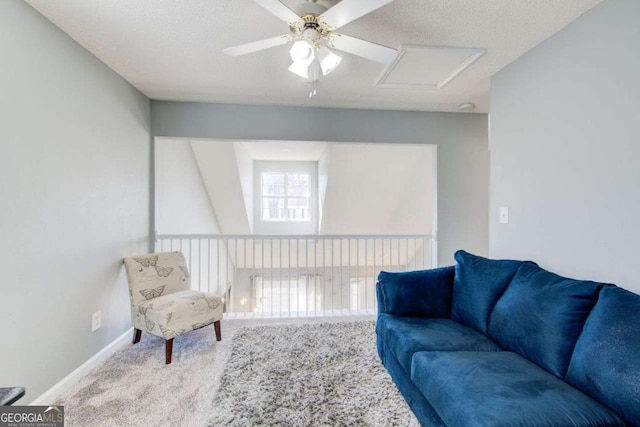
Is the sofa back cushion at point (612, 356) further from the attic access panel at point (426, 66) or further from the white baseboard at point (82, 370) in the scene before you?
the white baseboard at point (82, 370)

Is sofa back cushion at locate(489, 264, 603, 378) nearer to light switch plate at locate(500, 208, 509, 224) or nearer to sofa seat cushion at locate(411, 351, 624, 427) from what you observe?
sofa seat cushion at locate(411, 351, 624, 427)

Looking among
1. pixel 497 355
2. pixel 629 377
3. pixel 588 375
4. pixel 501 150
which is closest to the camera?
pixel 629 377

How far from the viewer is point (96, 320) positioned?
238cm

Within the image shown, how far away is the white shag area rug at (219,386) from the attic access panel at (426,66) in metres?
2.37

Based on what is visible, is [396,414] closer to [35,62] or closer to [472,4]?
[472,4]

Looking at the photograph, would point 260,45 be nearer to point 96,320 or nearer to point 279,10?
point 279,10

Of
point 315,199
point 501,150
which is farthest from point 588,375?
point 315,199

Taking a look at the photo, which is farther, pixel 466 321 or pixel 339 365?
pixel 339 365

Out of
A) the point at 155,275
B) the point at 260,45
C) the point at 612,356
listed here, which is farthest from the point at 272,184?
the point at 612,356

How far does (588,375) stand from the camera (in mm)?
1280

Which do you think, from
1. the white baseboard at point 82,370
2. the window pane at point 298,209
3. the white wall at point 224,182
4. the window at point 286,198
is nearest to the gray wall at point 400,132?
the white wall at point 224,182

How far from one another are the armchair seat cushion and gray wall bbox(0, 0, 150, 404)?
0.37 metres

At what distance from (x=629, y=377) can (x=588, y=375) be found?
153mm

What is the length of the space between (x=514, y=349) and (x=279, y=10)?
219cm
